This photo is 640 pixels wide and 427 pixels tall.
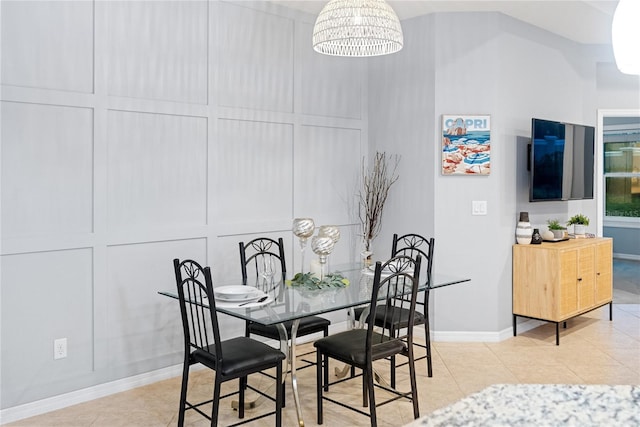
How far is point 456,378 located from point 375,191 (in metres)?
1.89

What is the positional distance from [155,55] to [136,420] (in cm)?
234

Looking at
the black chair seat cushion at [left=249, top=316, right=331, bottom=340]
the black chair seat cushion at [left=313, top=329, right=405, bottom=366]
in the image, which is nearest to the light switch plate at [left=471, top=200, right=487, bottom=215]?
the black chair seat cushion at [left=249, top=316, right=331, bottom=340]

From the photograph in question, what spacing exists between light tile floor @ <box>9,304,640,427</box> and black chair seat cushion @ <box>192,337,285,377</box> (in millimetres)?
493

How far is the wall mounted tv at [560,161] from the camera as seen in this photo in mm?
4699

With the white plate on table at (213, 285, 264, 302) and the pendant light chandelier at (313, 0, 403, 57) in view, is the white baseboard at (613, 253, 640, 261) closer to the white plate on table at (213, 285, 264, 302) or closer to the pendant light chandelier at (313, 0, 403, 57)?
the pendant light chandelier at (313, 0, 403, 57)

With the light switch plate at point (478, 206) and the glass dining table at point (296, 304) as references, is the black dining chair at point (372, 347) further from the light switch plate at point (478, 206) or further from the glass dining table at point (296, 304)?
the light switch plate at point (478, 206)

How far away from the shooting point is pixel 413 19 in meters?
4.71

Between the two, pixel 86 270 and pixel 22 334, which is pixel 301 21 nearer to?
pixel 86 270

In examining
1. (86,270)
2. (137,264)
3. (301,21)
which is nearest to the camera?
(86,270)

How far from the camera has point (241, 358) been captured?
105 inches

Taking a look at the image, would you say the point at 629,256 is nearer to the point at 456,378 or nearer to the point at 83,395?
the point at 456,378

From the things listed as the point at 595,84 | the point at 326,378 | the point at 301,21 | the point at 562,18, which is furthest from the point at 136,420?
the point at 595,84

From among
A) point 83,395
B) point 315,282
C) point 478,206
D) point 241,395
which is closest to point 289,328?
point 315,282

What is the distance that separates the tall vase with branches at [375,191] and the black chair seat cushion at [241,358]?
2.31 m
